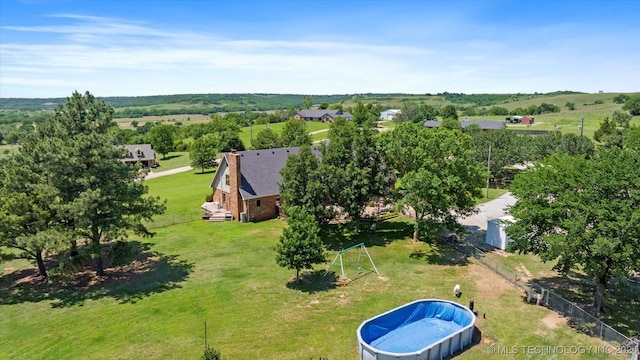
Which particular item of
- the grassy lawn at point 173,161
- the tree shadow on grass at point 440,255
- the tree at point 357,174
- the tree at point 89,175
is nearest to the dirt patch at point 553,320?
the tree shadow on grass at point 440,255

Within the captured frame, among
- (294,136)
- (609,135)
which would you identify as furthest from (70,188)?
(609,135)

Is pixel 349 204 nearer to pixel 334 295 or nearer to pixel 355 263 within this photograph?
pixel 355 263

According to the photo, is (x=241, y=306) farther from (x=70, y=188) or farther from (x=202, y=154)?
(x=202, y=154)

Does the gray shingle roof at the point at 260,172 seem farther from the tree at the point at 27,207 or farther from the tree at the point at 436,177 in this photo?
the tree at the point at 27,207

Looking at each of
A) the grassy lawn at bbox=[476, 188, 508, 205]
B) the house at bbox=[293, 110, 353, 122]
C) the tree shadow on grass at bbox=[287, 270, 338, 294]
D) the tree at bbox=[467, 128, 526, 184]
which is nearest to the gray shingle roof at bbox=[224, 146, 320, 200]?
the tree shadow on grass at bbox=[287, 270, 338, 294]

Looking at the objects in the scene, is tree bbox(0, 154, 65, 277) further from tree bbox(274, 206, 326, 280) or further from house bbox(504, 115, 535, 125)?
house bbox(504, 115, 535, 125)
